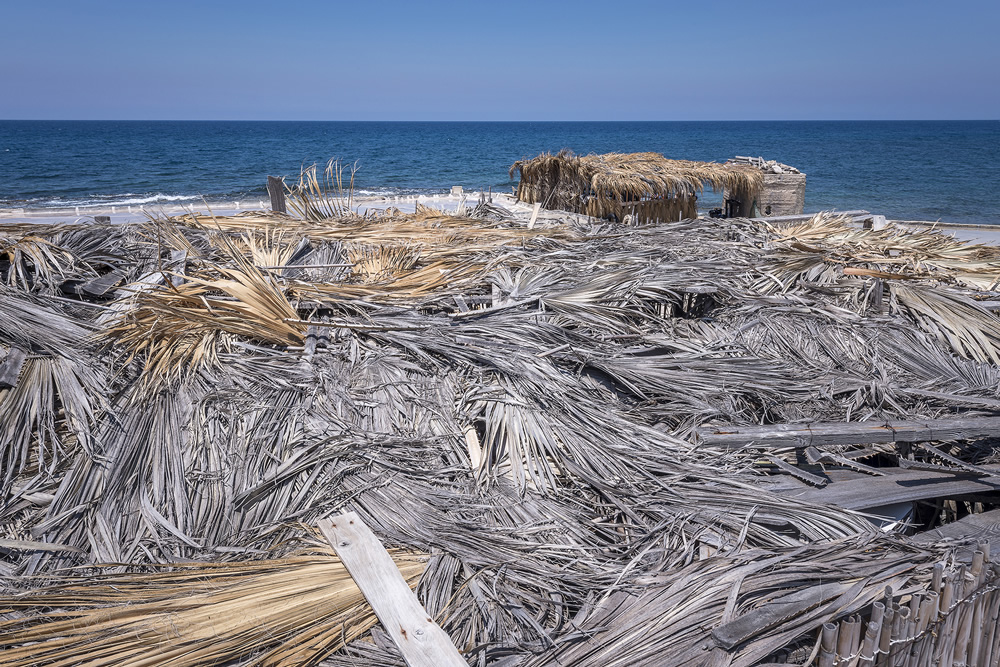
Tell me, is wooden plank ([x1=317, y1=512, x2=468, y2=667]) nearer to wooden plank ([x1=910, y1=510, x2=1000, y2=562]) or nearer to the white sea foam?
wooden plank ([x1=910, y1=510, x2=1000, y2=562])

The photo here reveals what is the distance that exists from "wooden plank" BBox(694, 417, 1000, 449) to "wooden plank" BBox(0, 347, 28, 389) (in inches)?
150

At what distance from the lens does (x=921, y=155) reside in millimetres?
51375

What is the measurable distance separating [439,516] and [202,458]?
1.26m

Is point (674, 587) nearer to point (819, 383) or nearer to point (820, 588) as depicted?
point (820, 588)

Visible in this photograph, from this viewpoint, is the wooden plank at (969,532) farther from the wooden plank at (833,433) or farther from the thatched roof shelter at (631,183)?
the thatched roof shelter at (631,183)

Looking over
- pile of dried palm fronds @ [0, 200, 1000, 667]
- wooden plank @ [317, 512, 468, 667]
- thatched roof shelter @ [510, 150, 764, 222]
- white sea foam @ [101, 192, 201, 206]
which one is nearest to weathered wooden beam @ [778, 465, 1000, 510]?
pile of dried palm fronds @ [0, 200, 1000, 667]

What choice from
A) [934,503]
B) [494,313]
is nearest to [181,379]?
[494,313]

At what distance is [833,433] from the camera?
3463 mm

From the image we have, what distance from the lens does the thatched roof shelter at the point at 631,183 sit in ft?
32.8

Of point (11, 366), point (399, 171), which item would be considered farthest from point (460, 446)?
point (399, 171)

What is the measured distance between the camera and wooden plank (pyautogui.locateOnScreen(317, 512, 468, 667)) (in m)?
2.16

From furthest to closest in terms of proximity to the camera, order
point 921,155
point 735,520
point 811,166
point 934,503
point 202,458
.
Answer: point 921,155, point 811,166, point 934,503, point 202,458, point 735,520

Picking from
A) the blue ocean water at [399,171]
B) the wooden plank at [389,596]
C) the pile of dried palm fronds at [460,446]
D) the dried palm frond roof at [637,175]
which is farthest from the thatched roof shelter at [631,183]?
the blue ocean water at [399,171]

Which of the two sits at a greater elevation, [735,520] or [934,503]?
[735,520]
